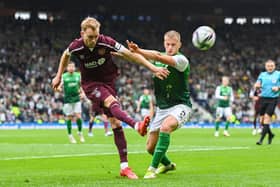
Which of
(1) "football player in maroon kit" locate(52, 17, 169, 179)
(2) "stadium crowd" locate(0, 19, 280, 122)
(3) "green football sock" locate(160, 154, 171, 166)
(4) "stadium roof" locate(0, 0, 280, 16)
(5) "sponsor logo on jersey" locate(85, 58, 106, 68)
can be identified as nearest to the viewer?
(1) "football player in maroon kit" locate(52, 17, 169, 179)

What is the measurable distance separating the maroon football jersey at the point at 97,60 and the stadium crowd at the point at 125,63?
29.5 meters

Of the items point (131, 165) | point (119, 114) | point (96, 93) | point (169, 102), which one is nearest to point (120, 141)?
point (119, 114)

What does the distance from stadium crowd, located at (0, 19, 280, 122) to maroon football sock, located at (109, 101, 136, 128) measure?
30.0m

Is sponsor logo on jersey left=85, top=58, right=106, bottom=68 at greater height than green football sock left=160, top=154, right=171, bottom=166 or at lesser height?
greater

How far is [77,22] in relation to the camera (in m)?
53.2

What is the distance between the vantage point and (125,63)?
5038cm

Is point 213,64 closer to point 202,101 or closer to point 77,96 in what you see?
point 202,101

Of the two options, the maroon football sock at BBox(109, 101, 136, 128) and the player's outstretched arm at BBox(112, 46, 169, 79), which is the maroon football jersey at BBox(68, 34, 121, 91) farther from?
the maroon football sock at BBox(109, 101, 136, 128)

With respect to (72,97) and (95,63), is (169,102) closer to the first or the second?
(95,63)

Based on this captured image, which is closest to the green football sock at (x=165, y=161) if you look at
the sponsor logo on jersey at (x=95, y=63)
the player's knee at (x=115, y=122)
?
the player's knee at (x=115, y=122)

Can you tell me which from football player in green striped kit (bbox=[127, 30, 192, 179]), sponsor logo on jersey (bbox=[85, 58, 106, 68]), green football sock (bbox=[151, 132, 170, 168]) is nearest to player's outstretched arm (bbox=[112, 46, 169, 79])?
sponsor logo on jersey (bbox=[85, 58, 106, 68])

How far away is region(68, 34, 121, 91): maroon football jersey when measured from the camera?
35.3 feet

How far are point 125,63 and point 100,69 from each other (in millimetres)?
39355

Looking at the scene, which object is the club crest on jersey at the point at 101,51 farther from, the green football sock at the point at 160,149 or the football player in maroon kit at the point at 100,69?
the green football sock at the point at 160,149
